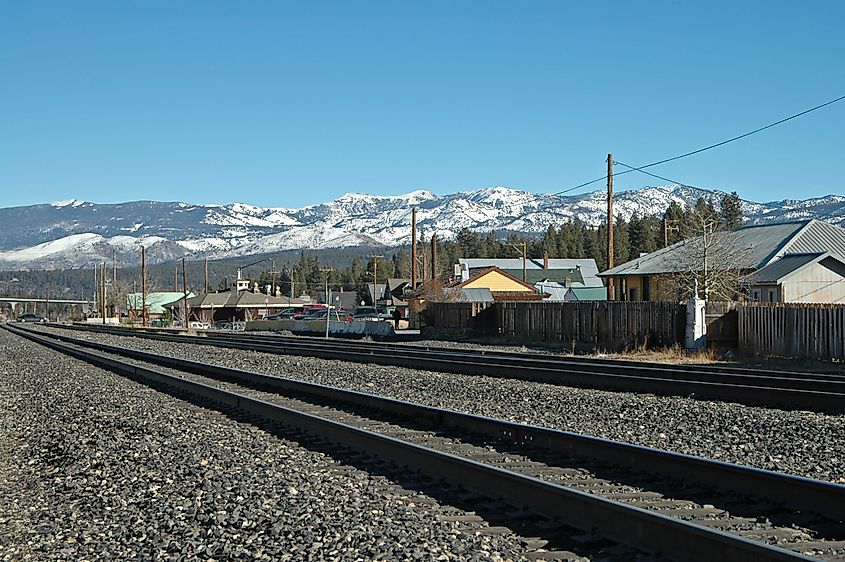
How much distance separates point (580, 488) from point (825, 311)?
2143 centimetres

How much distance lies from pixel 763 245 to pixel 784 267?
7.62 m

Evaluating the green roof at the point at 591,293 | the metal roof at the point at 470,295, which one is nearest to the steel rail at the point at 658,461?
the metal roof at the point at 470,295

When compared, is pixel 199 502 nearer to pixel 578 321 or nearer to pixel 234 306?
pixel 578 321

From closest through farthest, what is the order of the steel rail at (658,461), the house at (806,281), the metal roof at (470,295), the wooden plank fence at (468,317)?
1. the steel rail at (658,461)
2. the wooden plank fence at (468,317)
3. the house at (806,281)
4. the metal roof at (470,295)

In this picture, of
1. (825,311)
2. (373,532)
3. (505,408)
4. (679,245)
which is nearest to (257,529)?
(373,532)

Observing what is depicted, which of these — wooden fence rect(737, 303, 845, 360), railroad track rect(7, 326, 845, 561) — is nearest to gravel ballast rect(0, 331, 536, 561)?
railroad track rect(7, 326, 845, 561)

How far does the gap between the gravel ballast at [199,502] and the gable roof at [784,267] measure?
40897 millimetres

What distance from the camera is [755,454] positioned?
37.3 feet

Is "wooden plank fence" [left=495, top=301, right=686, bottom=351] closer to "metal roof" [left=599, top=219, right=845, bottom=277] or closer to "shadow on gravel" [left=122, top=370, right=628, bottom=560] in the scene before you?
"metal roof" [left=599, top=219, right=845, bottom=277]

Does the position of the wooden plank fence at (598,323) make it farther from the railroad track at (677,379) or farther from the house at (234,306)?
the house at (234,306)

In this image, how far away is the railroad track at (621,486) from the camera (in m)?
6.95

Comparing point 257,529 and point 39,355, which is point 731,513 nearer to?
point 257,529

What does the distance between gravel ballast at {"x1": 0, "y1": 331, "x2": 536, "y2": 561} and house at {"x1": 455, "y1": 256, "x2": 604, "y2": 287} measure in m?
106

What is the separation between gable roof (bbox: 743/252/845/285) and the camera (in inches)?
1997
